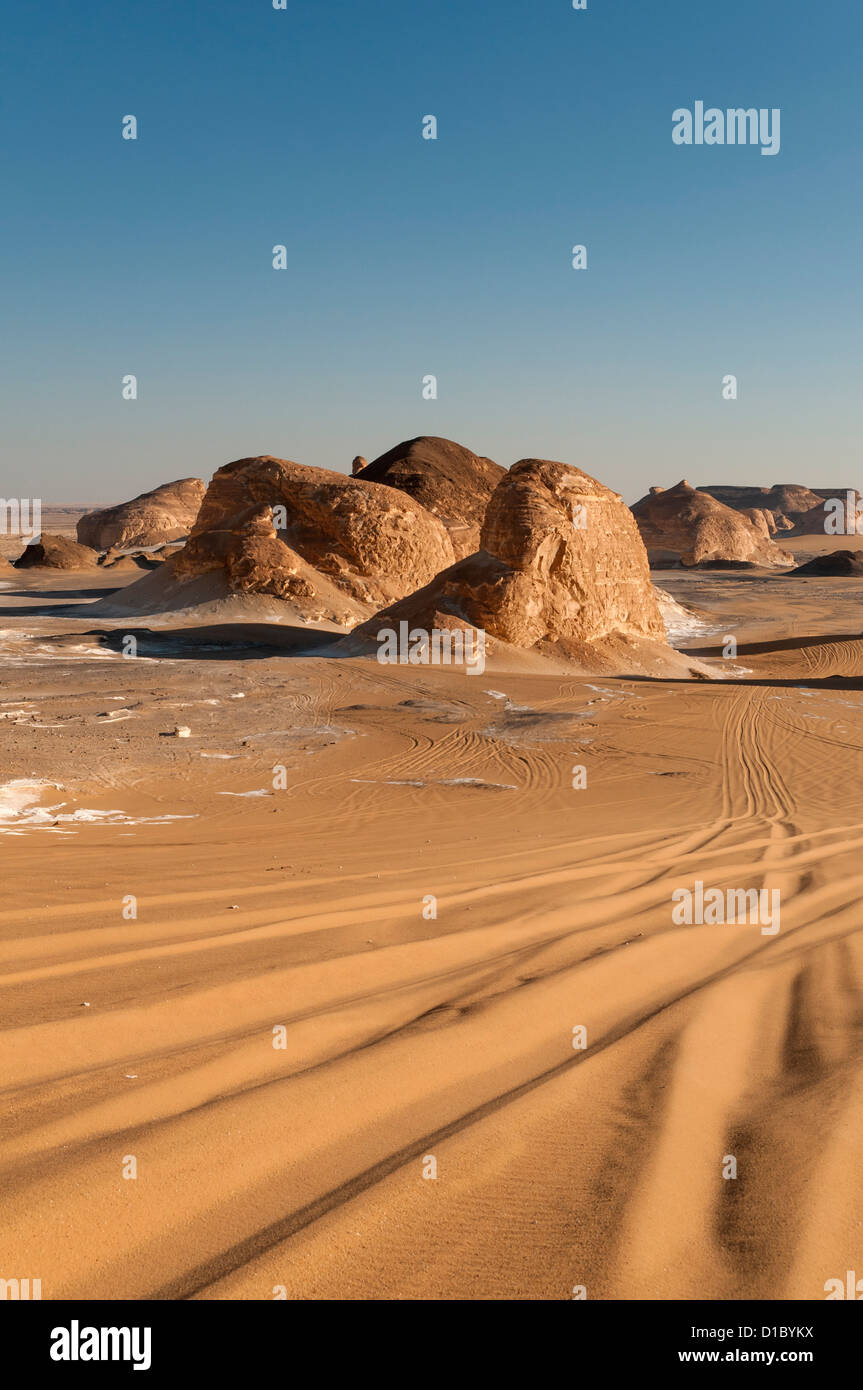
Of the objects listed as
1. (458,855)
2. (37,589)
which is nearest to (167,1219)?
(458,855)

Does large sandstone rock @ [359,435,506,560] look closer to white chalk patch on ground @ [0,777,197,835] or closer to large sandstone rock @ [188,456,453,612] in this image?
large sandstone rock @ [188,456,453,612]

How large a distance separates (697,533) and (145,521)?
111 ft

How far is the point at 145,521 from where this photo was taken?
56312 millimetres

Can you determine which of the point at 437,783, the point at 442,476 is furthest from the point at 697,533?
the point at 437,783

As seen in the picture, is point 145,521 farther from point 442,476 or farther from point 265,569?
point 265,569

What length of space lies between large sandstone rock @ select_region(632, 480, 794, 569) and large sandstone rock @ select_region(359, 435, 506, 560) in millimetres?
17084

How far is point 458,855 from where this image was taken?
254 inches

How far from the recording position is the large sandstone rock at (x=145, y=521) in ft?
183

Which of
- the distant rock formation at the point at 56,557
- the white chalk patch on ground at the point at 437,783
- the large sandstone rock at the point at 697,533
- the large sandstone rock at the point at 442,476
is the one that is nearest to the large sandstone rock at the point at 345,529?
the large sandstone rock at the point at 442,476

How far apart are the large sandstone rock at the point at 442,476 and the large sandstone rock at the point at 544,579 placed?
17.2m

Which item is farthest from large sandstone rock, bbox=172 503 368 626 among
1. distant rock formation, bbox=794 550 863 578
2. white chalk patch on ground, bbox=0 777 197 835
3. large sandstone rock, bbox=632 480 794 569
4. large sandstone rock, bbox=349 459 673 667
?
large sandstone rock, bbox=632 480 794 569

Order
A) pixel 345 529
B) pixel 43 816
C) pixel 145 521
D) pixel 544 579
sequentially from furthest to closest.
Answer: pixel 145 521 < pixel 345 529 < pixel 544 579 < pixel 43 816

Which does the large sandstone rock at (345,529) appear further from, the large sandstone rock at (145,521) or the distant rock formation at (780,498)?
the distant rock formation at (780,498)

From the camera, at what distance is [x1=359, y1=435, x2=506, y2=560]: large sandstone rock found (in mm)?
40594
